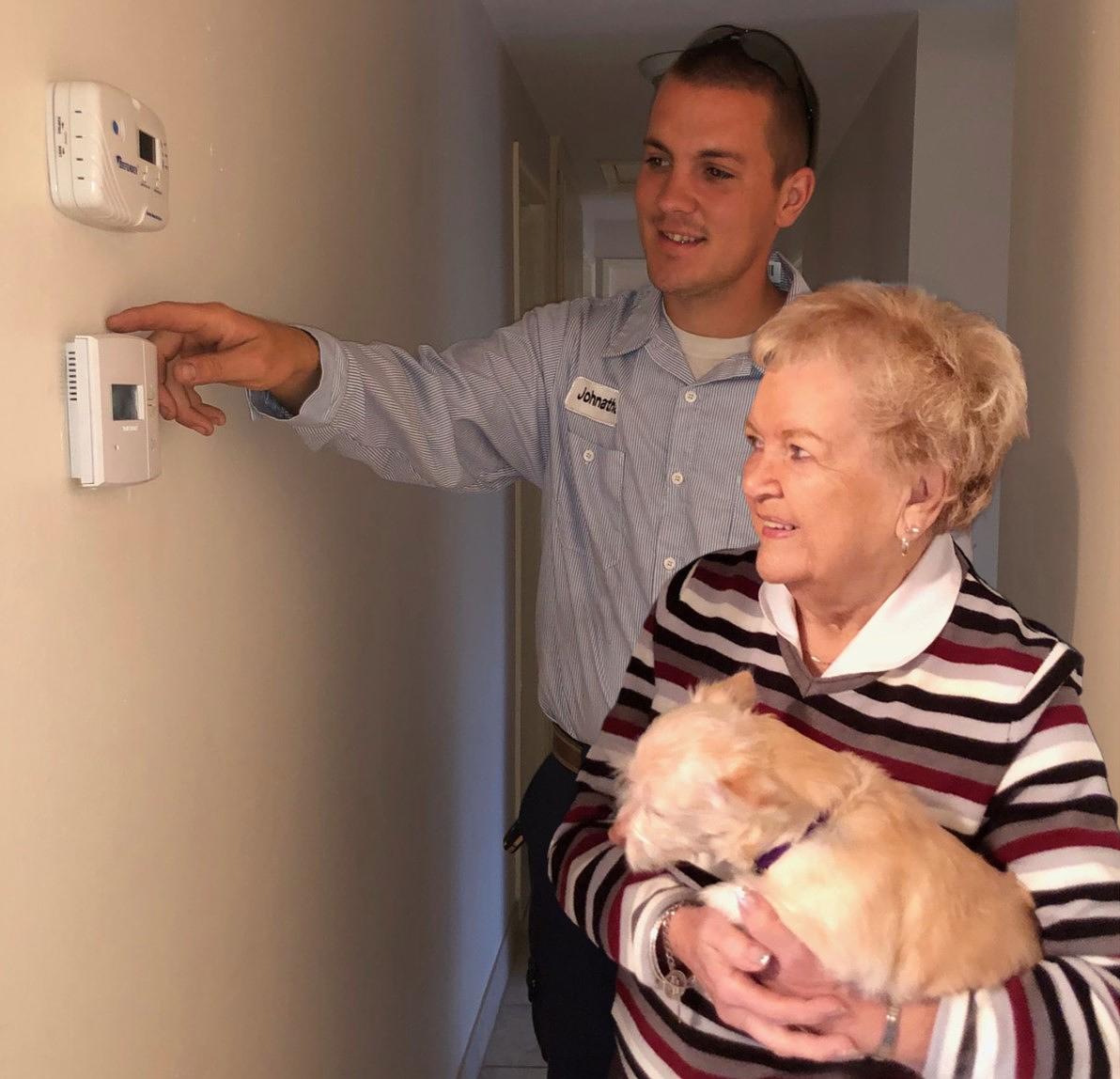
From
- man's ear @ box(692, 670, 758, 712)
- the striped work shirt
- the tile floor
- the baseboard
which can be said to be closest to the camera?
man's ear @ box(692, 670, 758, 712)

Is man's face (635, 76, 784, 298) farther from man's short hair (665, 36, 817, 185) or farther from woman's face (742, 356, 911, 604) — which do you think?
woman's face (742, 356, 911, 604)

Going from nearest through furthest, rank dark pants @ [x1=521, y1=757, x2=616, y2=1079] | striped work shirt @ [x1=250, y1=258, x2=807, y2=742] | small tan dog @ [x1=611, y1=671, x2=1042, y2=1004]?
small tan dog @ [x1=611, y1=671, x2=1042, y2=1004]
striped work shirt @ [x1=250, y1=258, x2=807, y2=742]
dark pants @ [x1=521, y1=757, x2=616, y2=1079]

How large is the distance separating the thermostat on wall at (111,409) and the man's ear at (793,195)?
1.10m

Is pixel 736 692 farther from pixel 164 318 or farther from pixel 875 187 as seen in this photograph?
pixel 875 187

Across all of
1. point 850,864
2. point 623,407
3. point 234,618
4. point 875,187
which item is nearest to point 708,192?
point 623,407

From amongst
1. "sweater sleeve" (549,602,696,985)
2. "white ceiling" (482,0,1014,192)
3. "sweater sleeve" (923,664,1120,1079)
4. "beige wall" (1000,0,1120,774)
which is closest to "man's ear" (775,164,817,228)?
"beige wall" (1000,0,1120,774)

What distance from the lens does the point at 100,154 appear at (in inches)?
35.0

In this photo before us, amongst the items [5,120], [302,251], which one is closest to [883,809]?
[5,120]

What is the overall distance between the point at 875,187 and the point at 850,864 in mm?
3285

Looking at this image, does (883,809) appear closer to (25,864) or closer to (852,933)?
(852,933)

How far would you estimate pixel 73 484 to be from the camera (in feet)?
3.09

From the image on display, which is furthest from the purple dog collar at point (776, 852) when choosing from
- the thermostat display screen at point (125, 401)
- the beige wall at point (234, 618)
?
the thermostat display screen at point (125, 401)

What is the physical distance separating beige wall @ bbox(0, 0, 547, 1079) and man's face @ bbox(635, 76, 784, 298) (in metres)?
0.50

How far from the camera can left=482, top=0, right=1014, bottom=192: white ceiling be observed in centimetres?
292
